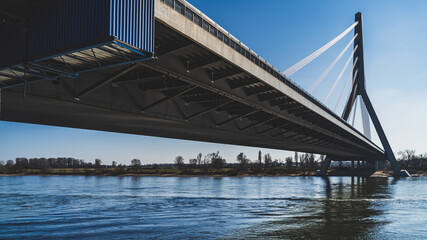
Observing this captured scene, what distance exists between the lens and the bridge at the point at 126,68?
12602 millimetres

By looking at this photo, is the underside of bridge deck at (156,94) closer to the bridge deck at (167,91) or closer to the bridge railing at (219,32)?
the bridge deck at (167,91)

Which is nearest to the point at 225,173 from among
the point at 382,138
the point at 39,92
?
the point at 382,138

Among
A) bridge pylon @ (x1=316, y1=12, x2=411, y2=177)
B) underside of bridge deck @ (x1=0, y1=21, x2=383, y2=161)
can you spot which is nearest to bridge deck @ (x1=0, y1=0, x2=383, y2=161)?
underside of bridge deck @ (x1=0, y1=21, x2=383, y2=161)

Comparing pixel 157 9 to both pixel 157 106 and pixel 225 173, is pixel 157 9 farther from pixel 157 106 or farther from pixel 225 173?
pixel 225 173

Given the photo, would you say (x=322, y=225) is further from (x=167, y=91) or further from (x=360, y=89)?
(x=360, y=89)

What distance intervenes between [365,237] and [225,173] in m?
102

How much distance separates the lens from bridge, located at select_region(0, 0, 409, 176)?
41.3 feet

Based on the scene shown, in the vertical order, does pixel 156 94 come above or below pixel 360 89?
below

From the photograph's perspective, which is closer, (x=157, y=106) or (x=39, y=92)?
(x=39, y=92)

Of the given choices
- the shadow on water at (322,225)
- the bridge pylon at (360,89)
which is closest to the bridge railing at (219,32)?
the shadow on water at (322,225)

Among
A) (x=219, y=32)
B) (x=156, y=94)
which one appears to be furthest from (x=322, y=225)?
(x=156, y=94)

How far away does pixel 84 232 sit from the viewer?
1750 centimetres

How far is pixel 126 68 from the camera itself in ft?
59.2

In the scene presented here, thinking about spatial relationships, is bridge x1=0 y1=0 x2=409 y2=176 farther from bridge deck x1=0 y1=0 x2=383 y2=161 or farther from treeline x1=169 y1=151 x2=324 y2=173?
treeline x1=169 y1=151 x2=324 y2=173
